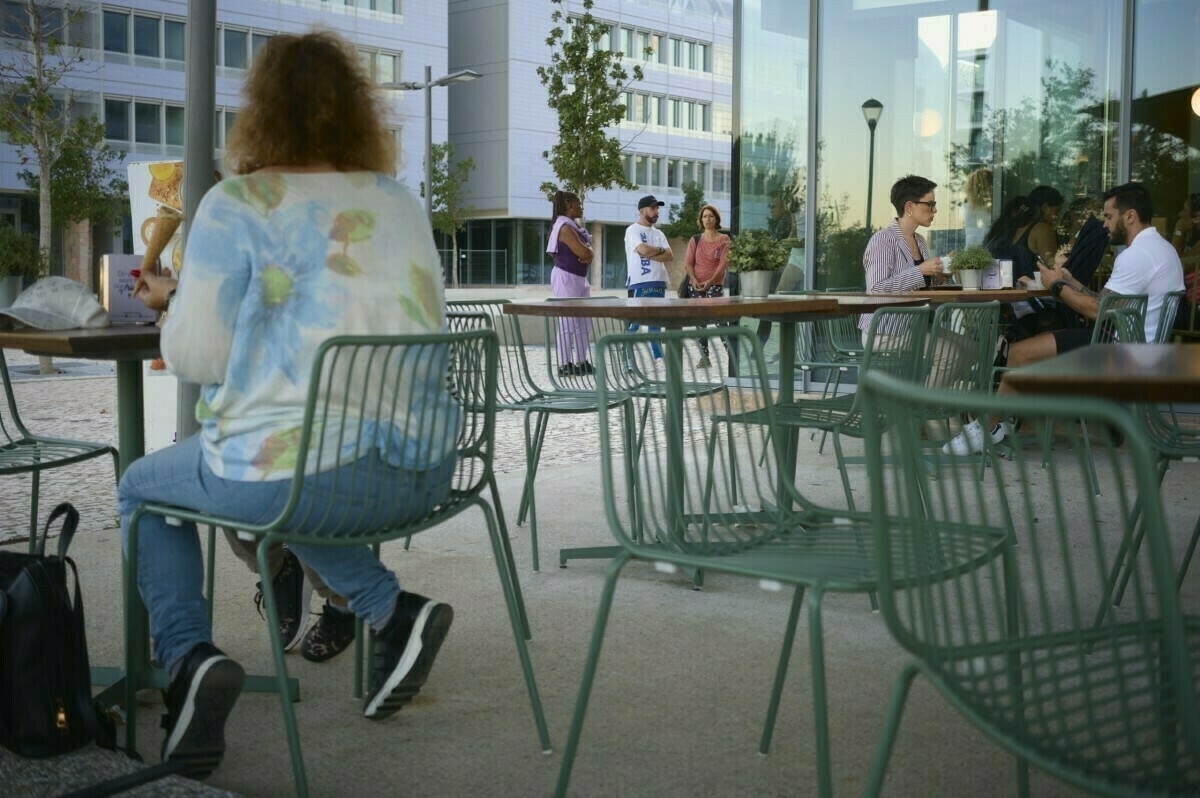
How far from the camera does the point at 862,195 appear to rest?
10.2 meters

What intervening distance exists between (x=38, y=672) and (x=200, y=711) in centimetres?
35

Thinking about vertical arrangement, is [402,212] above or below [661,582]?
above

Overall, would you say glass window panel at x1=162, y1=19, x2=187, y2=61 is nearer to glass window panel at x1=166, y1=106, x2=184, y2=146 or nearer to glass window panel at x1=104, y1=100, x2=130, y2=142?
glass window panel at x1=166, y1=106, x2=184, y2=146

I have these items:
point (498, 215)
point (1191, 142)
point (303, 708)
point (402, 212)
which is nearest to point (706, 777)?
point (303, 708)

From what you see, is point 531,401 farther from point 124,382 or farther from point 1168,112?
point 1168,112

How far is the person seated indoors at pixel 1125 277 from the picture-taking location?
20.6 ft

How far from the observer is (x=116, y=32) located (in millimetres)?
36156

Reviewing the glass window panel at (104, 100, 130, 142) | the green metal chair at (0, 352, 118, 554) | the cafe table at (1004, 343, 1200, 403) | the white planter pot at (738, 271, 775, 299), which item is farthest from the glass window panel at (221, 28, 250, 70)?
the cafe table at (1004, 343, 1200, 403)

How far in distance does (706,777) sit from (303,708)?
3.43 ft

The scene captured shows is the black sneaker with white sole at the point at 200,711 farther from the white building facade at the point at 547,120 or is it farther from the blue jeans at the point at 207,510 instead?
the white building facade at the point at 547,120

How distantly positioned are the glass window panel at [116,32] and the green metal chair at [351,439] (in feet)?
122

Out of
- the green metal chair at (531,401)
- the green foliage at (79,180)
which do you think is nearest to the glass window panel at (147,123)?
the green foliage at (79,180)

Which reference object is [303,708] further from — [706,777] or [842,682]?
[842,682]

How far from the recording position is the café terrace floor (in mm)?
2633
